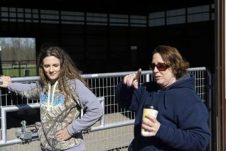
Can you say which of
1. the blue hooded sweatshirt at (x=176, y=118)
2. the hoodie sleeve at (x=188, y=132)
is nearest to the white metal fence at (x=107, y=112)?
the blue hooded sweatshirt at (x=176, y=118)

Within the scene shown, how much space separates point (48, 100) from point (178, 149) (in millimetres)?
1191

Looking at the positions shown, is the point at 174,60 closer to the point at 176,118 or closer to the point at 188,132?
the point at 176,118

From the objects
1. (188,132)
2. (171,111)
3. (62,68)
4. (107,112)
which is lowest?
(107,112)

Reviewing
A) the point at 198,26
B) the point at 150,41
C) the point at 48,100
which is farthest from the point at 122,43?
the point at 48,100

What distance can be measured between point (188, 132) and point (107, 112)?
3.28 metres

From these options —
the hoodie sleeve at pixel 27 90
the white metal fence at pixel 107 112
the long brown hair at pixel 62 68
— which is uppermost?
the long brown hair at pixel 62 68

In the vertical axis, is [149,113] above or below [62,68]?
below

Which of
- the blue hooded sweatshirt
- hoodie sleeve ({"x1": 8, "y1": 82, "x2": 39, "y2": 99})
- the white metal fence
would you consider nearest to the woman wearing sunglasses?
the blue hooded sweatshirt

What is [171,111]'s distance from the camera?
244 centimetres

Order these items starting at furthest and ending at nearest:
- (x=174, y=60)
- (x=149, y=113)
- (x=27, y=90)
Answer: (x=27, y=90) < (x=174, y=60) < (x=149, y=113)

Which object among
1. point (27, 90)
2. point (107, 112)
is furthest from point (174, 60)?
point (107, 112)

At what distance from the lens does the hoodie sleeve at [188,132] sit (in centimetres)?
231

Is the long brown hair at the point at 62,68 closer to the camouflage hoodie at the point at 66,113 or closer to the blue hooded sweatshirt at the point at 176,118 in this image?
the camouflage hoodie at the point at 66,113

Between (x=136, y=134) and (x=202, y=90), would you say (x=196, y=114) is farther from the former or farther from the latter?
(x=202, y=90)
